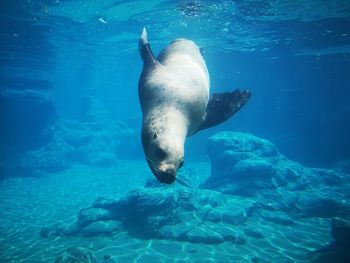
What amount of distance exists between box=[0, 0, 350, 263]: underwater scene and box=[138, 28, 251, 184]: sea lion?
0.02 m

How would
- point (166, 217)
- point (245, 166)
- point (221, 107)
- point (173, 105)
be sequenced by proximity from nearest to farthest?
point (173, 105), point (221, 107), point (166, 217), point (245, 166)

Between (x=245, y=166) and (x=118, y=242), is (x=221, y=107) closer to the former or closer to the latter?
(x=118, y=242)

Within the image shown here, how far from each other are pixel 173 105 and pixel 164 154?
0.81 metres

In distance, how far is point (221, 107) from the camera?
3.79m

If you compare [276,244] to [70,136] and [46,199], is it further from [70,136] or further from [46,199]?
[70,136]

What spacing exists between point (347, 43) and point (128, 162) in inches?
1053

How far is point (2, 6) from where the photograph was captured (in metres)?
17.4

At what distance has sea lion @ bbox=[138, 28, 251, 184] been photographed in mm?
2223

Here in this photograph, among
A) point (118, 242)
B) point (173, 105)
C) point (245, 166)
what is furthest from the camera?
point (245, 166)

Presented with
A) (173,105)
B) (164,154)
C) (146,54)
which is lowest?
(164,154)

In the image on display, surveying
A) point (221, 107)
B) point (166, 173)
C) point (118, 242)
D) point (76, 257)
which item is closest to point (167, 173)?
point (166, 173)

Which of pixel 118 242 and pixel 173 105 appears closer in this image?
pixel 173 105

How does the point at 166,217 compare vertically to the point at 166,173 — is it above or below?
below

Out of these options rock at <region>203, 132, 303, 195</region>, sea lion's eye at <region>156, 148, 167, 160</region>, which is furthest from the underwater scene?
rock at <region>203, 132, 303, 195</region>
